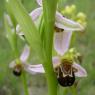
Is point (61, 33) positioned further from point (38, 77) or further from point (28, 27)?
point (38, 77)

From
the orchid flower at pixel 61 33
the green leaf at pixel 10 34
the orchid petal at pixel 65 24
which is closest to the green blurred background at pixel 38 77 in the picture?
the green leaf at pixel 10 34

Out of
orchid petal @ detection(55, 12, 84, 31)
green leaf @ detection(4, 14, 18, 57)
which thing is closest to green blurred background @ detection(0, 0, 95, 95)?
green leaf @ detection(4, 14, 18, 57)

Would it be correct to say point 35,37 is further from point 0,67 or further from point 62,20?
point 0,67

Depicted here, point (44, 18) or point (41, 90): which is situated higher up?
point (44, 18)

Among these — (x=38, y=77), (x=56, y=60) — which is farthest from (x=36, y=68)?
(x=38, y=77)

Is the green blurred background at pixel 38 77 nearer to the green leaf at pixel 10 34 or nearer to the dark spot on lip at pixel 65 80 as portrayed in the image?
the green leaf at pixel 10 34

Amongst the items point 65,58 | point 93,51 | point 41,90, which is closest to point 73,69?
point 65,58

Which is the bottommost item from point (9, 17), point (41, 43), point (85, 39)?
point (85, 39)

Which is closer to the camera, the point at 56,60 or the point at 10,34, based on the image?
the point at 56,60

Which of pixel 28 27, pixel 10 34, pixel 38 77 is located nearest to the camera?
pixel 28 27
